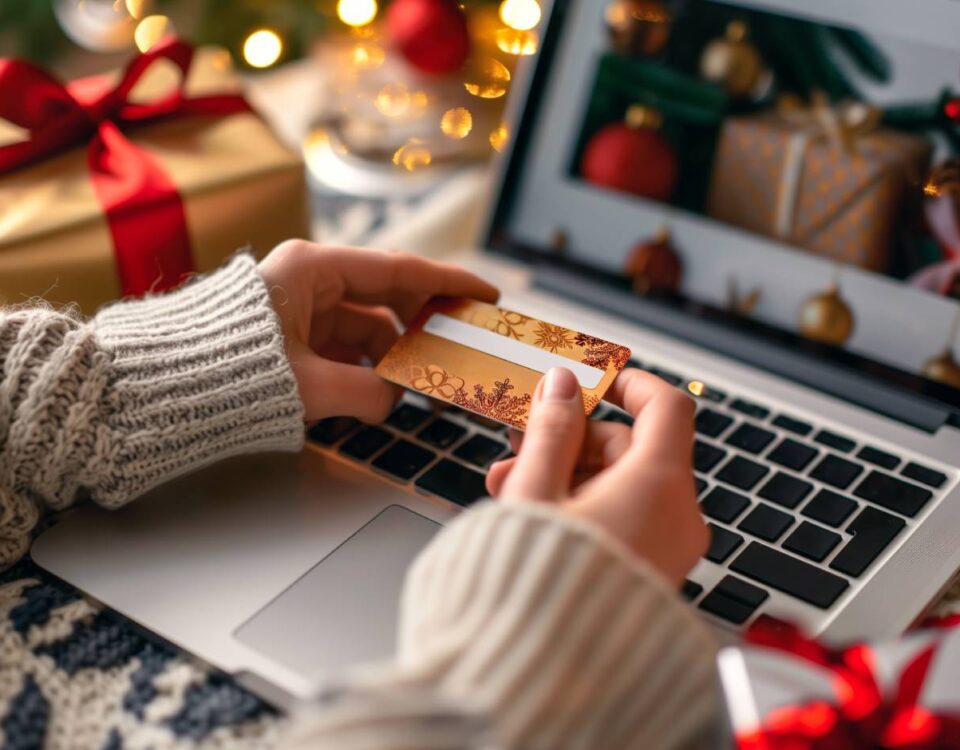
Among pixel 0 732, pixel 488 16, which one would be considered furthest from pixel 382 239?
pixel 0 732

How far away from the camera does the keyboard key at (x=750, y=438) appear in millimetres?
569

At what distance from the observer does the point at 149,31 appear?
102cm

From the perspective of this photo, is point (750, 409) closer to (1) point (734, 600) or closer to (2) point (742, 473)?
(2) point (742, 473)

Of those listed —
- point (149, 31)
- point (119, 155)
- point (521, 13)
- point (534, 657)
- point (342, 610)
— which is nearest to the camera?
point (534, 657)

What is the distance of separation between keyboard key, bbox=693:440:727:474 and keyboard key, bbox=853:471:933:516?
0.08m

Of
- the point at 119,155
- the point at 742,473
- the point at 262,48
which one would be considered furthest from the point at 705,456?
the point at 262,48

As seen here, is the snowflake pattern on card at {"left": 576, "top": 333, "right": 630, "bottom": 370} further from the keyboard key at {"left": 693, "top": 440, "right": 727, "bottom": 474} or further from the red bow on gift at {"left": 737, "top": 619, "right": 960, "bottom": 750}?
the red bow on gift at {"left": 737, "top": 619, "right": 960, "bottom": 750}

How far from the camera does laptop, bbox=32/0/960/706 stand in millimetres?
464

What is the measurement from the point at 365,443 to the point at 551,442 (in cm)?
18

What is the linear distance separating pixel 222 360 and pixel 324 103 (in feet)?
2.04

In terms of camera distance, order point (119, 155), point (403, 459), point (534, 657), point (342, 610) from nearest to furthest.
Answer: point (534, 657) → point (342, 610) → point (403, 459) → point (119, 155)

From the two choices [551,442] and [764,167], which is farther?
[764,167]

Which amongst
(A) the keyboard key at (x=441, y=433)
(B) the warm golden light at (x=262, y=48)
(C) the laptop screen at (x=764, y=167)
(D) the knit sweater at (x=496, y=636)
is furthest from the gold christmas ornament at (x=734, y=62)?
(B) the warm golden light at (x=262, y=48)

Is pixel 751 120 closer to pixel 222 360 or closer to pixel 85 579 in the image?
pixel 222 360
